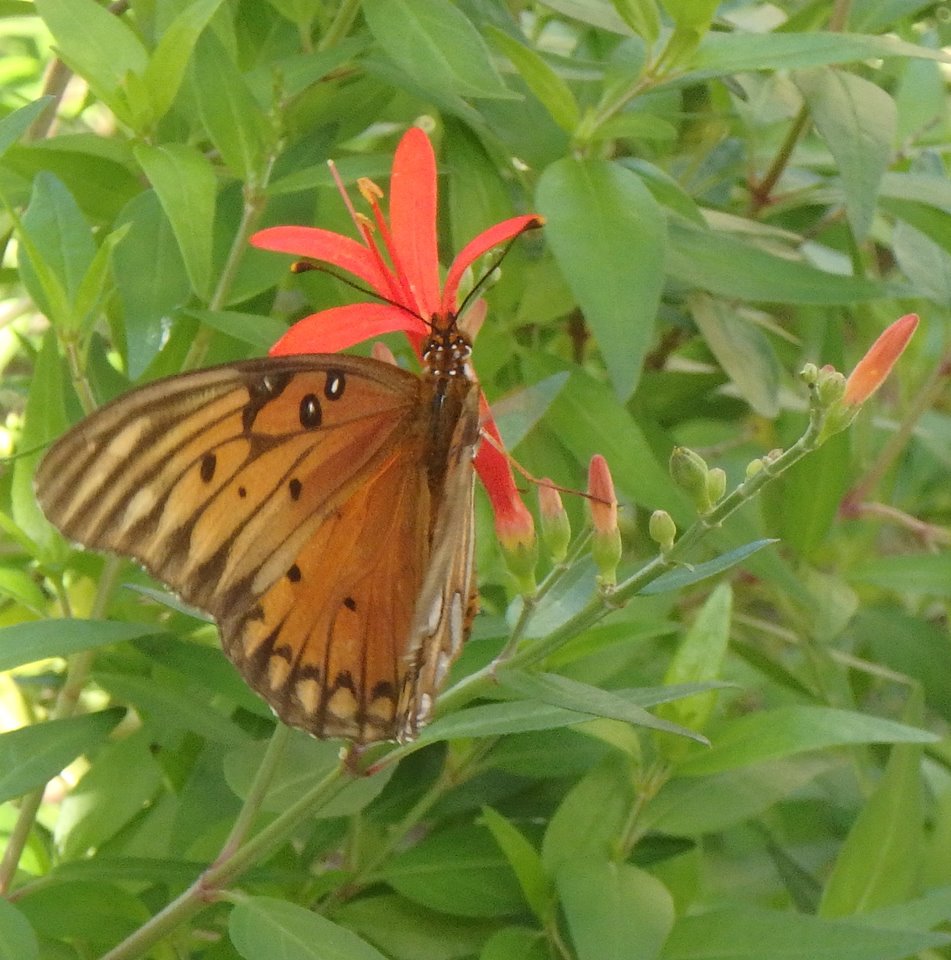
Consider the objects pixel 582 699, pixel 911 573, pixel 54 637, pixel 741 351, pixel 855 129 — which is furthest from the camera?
pixel 911 573

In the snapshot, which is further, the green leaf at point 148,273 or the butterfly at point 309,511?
the green leaf at point 148,273

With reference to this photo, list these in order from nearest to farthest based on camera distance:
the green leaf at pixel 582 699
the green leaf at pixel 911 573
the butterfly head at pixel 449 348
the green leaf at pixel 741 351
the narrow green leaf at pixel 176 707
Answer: the green leaf at pixel 582 699 < the butterfly head at pixel 449 348 < the narrow green leaf at pixel 176 707 < the green leaf at pixel 741 351 < the green leaf at pixel 911 573

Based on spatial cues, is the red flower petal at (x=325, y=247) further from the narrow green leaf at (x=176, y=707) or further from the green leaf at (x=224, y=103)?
the narrow green leaf at (x=176, y=707)

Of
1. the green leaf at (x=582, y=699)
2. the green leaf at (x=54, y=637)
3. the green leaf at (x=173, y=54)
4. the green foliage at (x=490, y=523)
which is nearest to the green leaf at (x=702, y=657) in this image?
the green foliage at (x=490, y=523)

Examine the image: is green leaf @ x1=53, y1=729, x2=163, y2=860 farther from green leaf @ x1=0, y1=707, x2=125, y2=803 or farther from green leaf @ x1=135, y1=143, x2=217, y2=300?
green leaf @ x1=135, y1=143, x2=217, y2=300

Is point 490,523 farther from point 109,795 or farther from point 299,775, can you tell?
point 109,795

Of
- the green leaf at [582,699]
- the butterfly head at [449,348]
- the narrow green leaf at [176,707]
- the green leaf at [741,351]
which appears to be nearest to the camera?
the green leaf at [582,699]

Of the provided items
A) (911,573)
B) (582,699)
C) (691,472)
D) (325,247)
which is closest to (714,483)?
(691,472)
